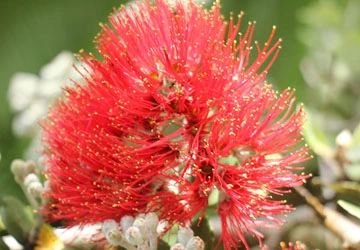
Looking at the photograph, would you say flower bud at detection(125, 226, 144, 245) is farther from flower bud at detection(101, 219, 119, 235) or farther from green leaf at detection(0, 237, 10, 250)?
green leaf at detection(0, 237, 10, 250)

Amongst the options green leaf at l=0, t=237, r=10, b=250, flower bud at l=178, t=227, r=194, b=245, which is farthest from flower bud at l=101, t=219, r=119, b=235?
green leaf at l=0, t=237, r=10, b=250

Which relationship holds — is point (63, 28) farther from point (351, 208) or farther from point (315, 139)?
point (351, 208)

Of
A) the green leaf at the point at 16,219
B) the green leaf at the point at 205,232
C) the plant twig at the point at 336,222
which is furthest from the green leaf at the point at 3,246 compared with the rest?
the plant twig at the point at 336,222

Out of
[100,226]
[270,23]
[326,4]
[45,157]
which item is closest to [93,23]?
[270,23]

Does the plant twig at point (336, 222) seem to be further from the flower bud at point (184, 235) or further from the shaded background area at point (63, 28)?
the shaded background area at point (63, 28)

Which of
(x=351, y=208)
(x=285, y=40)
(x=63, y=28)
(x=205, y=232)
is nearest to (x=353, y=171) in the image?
(x=351, y=208)
